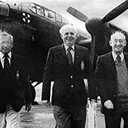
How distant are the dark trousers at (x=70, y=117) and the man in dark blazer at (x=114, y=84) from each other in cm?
31

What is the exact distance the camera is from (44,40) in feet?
35.4

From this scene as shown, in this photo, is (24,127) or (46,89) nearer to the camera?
(46,89)

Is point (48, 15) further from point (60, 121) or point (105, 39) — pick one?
point (60, 121)

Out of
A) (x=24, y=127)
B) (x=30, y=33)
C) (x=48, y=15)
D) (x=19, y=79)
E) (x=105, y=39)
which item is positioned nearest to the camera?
(x=19, y=79)

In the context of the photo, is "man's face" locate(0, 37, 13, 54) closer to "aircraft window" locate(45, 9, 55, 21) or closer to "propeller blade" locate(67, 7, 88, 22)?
"aircraft window" locate(45, 9, 55, 21)

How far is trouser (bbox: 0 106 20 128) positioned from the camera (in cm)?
392

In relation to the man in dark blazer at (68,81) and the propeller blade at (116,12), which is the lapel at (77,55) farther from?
the propeller blade at (116,12)

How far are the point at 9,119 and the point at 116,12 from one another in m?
6.53

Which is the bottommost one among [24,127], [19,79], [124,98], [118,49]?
[24,127]

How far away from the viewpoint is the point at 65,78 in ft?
13.1

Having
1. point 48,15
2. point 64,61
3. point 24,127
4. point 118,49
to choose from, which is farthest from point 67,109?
point 48,15

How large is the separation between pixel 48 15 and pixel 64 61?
7.73 meters

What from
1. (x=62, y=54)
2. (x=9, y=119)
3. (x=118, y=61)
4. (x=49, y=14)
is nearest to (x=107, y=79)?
(x=118, y=61)

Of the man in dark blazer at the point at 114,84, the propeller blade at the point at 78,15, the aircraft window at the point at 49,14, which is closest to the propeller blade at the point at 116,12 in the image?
the propeller blade at the point at 78,15
